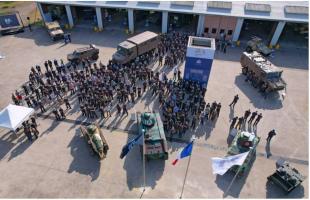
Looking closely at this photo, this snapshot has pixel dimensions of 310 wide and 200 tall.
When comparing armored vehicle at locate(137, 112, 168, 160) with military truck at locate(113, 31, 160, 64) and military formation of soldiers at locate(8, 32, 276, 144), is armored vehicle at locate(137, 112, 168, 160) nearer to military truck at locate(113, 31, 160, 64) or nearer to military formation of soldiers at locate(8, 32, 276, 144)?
military formation of soldiers at locate(8, 32, 276, 144)

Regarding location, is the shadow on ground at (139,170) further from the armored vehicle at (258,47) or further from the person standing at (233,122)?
the armored vehicle at (258,47)

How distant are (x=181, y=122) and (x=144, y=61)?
972 cm

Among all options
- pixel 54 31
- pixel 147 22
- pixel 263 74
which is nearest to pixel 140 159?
pixel 263 74

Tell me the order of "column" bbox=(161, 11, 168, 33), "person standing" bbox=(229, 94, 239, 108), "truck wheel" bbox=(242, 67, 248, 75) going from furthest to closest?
"column" bbox=(161, 11, 168, 33) → "truck wheel" bbox=(242, 67, 248, 75) → "person standing" bbox=(229, 94, 239, 108)

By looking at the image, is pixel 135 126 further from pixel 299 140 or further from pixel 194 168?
pixel 299 140

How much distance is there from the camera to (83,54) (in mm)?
24734

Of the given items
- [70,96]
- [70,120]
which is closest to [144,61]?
[70,96]

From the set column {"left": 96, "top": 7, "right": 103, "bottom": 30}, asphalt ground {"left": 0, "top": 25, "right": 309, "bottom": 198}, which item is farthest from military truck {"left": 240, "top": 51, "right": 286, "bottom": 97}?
column {"left": 96, "top": 7, "right": 103, "bottom": 30}

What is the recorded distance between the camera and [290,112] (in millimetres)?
19609

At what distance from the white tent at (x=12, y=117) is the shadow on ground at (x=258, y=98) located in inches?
713

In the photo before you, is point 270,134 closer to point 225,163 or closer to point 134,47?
→ point 225,163

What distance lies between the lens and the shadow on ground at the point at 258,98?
20188 mm

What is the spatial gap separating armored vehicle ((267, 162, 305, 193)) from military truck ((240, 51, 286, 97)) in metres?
8.43

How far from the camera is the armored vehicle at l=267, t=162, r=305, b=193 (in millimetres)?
13570
